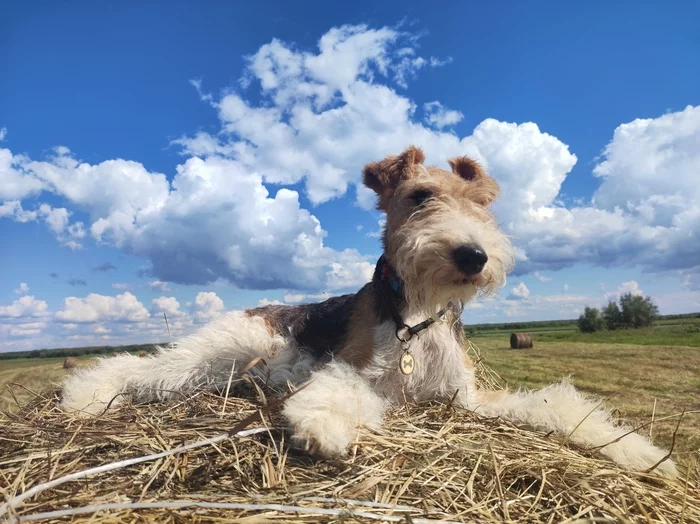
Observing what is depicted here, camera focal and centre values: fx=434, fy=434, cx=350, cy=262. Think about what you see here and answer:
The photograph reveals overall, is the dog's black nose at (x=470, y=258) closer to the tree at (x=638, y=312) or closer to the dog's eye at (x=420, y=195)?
the dog's eye at (x=420, y=195)

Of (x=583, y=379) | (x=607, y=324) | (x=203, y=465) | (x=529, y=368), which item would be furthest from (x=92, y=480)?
(x=607, y=324)

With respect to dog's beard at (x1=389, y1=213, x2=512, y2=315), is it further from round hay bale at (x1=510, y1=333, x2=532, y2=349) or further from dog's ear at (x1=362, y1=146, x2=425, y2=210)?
round hay bale at (x1=510, y1=333, x2=532, y2=349)

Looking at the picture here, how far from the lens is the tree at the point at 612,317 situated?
2264 centimetres

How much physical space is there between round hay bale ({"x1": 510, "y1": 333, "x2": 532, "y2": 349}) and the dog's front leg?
1346 centimetres

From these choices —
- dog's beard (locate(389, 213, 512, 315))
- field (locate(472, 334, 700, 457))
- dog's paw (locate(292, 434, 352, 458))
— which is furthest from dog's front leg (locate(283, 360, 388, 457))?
field (locate(472, 334, 700, 457))

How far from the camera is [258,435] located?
2365 millimetres

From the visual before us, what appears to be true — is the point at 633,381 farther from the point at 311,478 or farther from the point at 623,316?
the point at 623,316

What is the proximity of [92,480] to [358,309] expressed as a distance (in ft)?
8.36

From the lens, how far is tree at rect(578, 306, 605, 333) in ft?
74.2

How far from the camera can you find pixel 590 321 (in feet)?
75.2

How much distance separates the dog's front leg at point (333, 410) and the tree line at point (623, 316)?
75.2 ft

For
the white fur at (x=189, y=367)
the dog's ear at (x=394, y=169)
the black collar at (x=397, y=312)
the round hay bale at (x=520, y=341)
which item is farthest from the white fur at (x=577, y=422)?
the round hay bale at (x=520, y=341)

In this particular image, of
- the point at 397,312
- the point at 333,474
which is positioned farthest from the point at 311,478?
the point at 397,312

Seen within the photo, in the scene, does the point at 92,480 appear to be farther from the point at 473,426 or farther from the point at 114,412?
the point at 473,426
